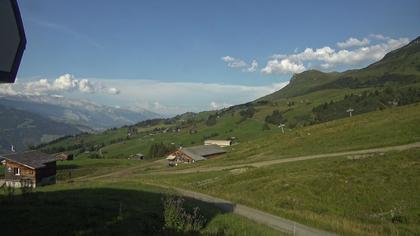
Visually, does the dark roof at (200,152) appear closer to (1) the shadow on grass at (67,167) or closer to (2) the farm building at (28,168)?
(1) the shadow on grass at (67,167)

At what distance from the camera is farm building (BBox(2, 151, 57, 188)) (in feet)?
280

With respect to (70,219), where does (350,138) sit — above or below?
above

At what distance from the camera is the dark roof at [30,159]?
85.4m

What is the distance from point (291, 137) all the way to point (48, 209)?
301 feet

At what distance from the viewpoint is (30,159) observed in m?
87.9

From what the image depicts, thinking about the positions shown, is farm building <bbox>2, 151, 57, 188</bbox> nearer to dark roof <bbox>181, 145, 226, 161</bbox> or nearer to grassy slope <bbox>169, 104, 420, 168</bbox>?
grassy slope <bbox>169, 104, 420, 168</bbox>

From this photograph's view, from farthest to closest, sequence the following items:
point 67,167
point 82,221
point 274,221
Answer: point 67,167, point 274,221, point 82,221

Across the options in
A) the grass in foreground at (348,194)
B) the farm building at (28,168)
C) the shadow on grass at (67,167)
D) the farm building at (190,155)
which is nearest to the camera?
the grass in foreground at (348,194)

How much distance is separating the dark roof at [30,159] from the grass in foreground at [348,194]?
46.7 metres

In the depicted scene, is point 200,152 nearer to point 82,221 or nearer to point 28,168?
point 28,168

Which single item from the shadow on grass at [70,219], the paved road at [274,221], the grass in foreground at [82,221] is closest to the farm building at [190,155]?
the paved road at [274,221]

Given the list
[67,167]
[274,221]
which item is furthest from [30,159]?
[274,221]

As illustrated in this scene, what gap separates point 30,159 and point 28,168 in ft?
9.70

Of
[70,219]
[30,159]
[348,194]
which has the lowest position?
[348,194]
